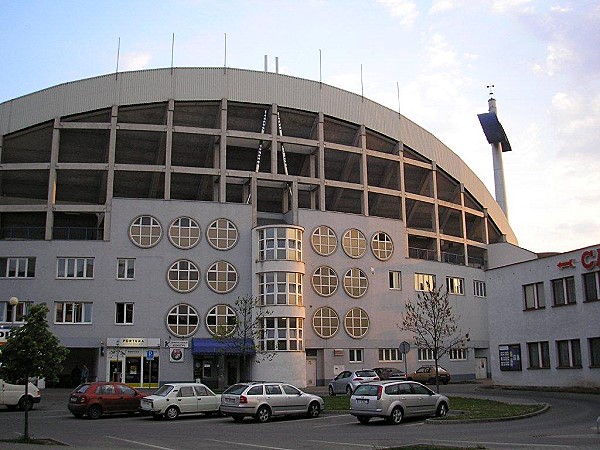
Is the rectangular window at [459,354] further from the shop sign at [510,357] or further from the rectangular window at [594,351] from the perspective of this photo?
the rectangular window at [594,351]

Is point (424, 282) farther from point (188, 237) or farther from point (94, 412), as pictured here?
point (94, 412)

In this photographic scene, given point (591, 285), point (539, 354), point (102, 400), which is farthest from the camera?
point (539, 354)

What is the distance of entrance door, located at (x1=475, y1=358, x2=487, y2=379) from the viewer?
201 ft

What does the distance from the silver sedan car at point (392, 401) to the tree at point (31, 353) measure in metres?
9.69

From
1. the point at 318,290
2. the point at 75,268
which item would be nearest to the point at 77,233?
the point at 75,268

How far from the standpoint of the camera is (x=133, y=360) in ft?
155

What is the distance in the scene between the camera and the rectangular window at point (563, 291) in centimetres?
3772

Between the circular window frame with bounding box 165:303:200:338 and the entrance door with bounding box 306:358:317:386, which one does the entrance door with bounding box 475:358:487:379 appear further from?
the circular window frame with bounding box 165:303:200:338

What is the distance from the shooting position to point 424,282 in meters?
58.7

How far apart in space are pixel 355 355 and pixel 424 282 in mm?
9849

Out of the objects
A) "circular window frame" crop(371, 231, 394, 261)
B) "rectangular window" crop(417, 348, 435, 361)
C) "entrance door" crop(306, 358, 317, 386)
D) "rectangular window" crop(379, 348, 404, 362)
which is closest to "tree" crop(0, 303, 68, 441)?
"entrance door" crop(306, 358, 317, 386)

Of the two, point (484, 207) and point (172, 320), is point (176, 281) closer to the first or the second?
point (172, 320)

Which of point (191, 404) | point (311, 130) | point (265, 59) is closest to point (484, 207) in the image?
point (311, 130)

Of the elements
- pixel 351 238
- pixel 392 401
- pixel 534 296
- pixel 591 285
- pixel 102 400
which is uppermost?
pixel 351 238
